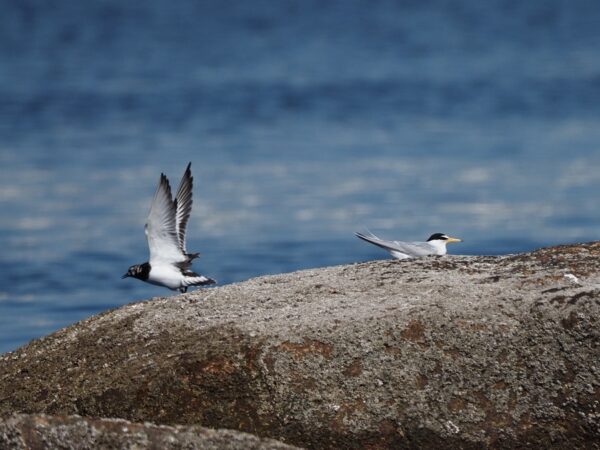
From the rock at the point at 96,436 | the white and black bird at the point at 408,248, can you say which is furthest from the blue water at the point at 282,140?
the rock at the point at 96,436

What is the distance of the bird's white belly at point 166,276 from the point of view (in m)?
9.68

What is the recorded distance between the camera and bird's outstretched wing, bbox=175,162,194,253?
33.0ft

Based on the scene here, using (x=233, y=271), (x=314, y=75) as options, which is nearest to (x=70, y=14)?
(x=314, y=75)

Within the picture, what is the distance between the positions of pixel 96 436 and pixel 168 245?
19.7 feet

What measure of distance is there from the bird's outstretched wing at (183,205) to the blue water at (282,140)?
1.88m

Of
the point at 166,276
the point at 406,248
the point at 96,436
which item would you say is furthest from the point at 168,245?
the point at 96,436

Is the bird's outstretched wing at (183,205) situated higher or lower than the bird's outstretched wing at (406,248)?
higher

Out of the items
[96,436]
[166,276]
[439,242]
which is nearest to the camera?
[96,436]

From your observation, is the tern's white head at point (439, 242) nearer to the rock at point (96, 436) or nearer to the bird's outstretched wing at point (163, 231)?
the bird's outstretched wing at point (163, 231)

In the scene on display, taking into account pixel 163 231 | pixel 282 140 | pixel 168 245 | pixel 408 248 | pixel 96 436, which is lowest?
pixel 96 436

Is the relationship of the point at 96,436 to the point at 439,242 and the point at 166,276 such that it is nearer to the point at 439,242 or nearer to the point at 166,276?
the point at 439,242

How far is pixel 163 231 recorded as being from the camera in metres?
10.1

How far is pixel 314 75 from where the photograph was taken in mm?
29641

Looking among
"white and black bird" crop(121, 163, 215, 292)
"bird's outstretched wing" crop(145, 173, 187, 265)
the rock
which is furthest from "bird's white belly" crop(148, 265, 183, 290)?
the rock
